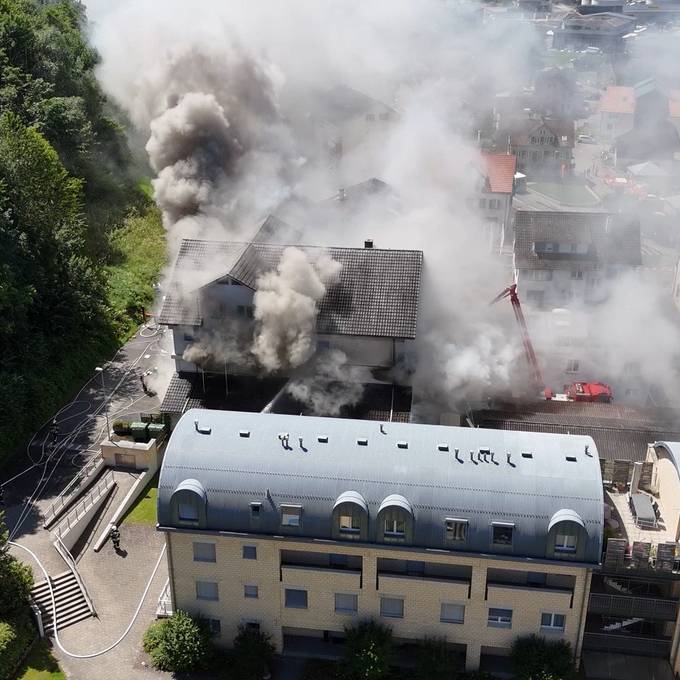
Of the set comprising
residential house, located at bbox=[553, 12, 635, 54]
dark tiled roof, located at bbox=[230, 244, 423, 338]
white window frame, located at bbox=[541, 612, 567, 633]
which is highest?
residential house, located at bbox=[553, 12, 635, 54]

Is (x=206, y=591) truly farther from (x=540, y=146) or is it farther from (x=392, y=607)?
(x=540, y=146)

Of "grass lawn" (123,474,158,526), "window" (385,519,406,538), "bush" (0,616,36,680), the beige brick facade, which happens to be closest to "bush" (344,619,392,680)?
the beige brick facade

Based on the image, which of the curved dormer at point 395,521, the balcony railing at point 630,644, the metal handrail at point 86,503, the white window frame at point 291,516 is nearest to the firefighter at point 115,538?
the metal handrail at point 86,503

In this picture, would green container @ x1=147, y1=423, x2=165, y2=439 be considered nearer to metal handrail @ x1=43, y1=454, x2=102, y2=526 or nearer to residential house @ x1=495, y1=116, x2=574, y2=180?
metal handrail @ x1=43, y1=454, x2=102, y2=526

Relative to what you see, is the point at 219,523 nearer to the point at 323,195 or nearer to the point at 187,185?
the point at 187,185

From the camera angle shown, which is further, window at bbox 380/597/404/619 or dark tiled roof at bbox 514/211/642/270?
dark tiled roof at bbox 514/211/642/270

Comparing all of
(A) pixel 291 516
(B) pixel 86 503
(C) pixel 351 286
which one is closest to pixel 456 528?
(A) pixel 291 516

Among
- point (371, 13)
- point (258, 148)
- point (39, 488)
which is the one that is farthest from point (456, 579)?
point (371, 13)
